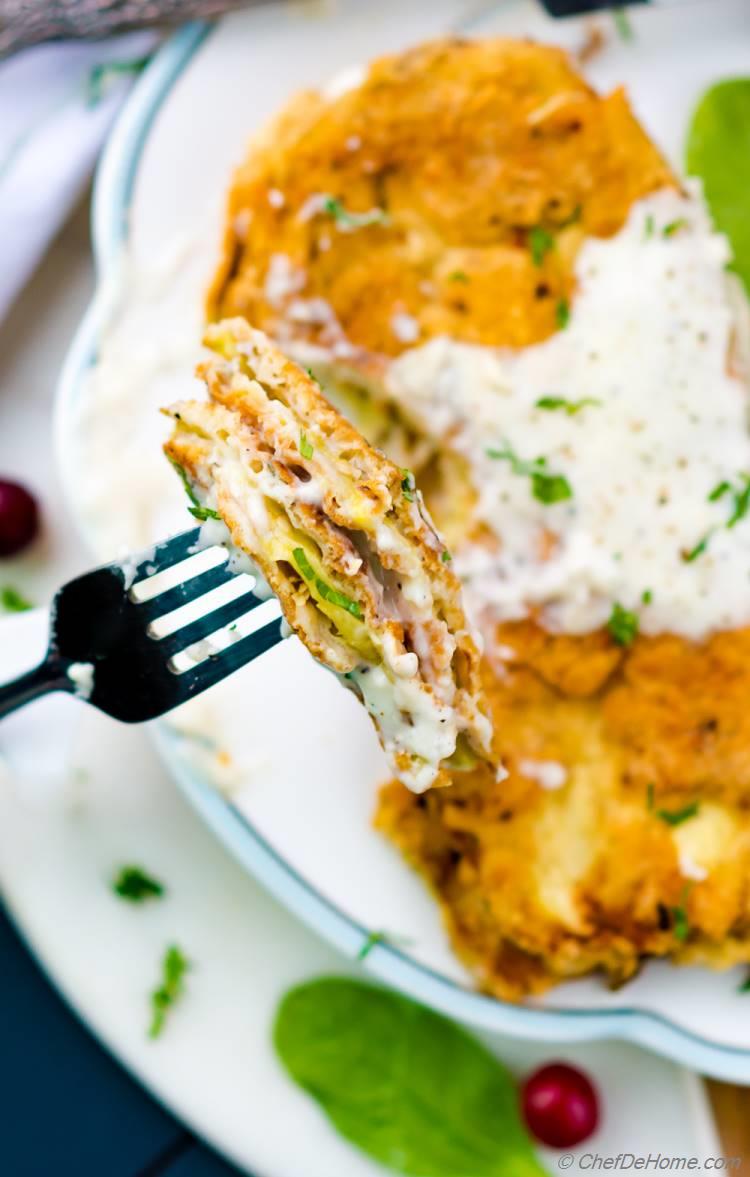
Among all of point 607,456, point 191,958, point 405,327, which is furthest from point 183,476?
point 191,958

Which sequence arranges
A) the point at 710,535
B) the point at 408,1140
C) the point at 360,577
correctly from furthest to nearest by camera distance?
1. the point at 408,1140
2. the point at 710,535
3. the point at 360,577

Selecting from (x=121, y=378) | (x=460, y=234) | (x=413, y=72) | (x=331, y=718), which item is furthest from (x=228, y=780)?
(x=413, y=72)

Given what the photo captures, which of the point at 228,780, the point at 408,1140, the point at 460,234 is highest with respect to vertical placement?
the point at 460,234

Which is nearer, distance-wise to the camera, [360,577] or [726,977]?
[360,577]

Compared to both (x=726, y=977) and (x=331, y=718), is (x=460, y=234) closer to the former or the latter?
(x=331, y=718)

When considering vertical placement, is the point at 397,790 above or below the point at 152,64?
below

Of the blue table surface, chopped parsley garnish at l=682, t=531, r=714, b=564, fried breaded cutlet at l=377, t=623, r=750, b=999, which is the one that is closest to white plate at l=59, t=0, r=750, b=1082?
fried breaded cutlet at l=377, t=623, r=750, b=999

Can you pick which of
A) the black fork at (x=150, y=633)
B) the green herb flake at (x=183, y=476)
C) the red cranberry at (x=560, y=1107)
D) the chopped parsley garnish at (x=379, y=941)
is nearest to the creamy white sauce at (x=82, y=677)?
the black fork at (x=150, y=633)
